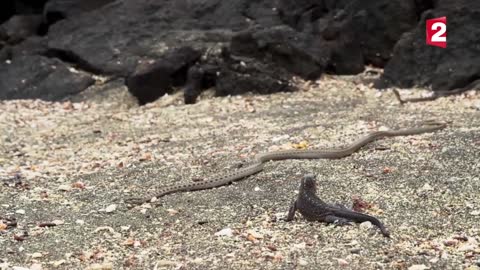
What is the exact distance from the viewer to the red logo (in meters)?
13.7

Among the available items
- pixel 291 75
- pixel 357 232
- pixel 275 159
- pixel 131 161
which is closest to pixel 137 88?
pixel 291 75

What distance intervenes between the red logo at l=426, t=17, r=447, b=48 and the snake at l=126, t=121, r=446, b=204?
419 centimetres

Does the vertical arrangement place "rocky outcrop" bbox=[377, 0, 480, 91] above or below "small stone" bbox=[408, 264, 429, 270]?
below

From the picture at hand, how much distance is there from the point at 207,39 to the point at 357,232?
1178 centimetres

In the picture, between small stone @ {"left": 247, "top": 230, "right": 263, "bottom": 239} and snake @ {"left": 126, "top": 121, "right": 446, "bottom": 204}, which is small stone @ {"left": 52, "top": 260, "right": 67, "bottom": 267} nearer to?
Answer: small stone @ {"left": 247, "top": 230, "right": 263, "bottom": 239}

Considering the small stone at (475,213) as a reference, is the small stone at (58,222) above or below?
below

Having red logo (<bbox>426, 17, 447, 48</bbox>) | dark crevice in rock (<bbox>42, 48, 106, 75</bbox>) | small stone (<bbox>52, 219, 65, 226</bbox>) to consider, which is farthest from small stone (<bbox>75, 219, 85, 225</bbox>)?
dark crevice in rock (<bbox>42, 48, 106, 75</bbox>)

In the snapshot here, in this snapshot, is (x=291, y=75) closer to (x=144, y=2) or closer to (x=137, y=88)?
(x=137, y=88)

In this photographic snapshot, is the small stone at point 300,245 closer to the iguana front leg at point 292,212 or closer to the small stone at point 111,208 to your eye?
the iguana front leg at point 292,212

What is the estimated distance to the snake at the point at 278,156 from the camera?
298 inches

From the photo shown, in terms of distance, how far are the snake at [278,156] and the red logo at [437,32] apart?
13.8ft

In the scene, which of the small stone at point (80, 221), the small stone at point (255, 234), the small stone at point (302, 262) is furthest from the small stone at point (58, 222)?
the small stone at point (302, 262)

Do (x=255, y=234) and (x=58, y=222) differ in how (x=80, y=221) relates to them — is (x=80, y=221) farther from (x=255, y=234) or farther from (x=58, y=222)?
(x=255, y=234)

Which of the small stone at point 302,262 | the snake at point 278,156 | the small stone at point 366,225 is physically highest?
the small stone at point 302,262
